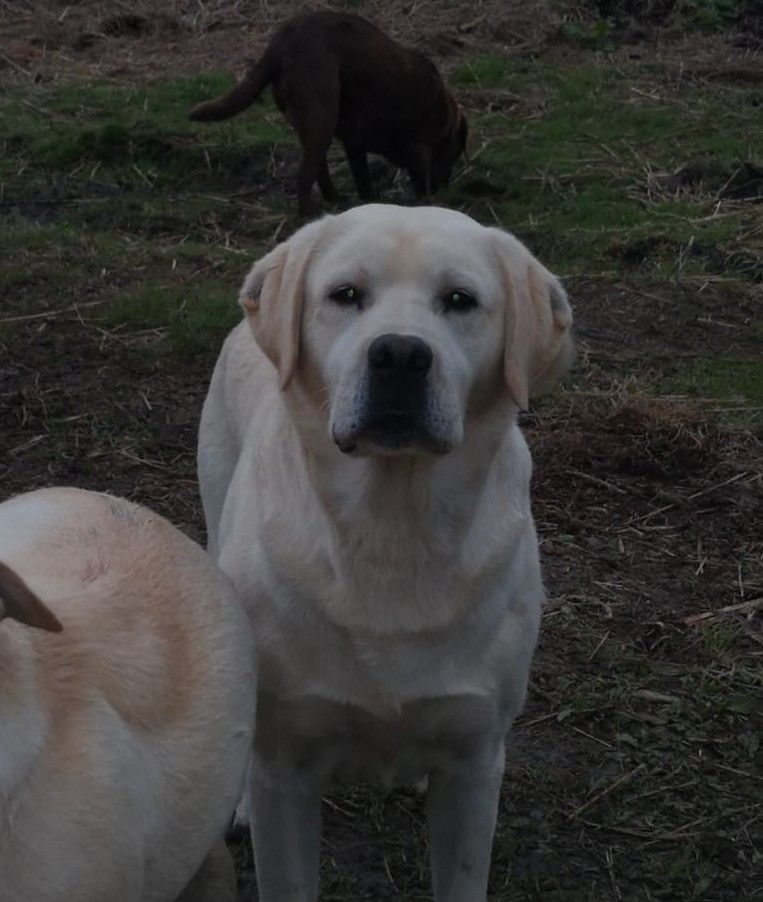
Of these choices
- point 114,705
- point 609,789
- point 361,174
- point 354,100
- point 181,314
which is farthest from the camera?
point 361,174

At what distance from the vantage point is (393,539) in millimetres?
2990

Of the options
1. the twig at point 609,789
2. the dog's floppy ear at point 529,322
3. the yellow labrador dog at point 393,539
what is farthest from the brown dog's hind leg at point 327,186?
the dog's floppy ear at point 529,322

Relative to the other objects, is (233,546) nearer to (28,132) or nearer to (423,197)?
(423,197)

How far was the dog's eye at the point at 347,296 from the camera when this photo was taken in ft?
9.34

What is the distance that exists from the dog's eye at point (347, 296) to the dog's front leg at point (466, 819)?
2.84 feet

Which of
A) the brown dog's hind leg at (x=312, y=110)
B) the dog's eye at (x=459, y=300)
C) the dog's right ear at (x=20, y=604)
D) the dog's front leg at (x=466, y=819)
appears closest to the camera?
the dog's right ear at (x=20, y=604)

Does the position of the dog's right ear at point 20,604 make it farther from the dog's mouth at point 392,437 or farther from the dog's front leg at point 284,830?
the dog's front leg at point 284,830

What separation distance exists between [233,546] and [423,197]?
20.1 feet

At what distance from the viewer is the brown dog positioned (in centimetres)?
873

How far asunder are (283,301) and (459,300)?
0.33 metres

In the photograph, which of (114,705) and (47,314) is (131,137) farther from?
(114,705)

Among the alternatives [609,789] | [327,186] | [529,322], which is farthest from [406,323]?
[327,186]

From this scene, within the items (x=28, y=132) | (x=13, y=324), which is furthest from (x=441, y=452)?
(x=28, y=132)

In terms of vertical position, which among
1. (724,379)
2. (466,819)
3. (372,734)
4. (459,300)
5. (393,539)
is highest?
(459,300)
